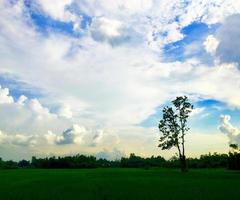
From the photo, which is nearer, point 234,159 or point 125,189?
point 125,189

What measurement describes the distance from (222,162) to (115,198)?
15002 centimetres

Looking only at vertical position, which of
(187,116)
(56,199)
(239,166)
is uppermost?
(187,116)

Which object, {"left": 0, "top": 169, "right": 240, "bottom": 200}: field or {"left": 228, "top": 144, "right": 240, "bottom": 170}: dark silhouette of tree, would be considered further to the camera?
{"left": 228, "top": 144, "right": 240, "bottom": 170}: dark silhouette of tree

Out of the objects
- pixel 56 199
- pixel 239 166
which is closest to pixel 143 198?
pixel 56 199

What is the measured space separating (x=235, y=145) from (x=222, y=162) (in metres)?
44.4

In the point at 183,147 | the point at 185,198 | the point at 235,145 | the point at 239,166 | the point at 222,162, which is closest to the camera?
the point at 185,198

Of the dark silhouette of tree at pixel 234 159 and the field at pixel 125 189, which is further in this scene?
the dark silhouette of tree at pixel 234 159

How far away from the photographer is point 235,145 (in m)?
132

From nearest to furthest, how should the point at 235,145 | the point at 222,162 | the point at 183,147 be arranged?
the point at 183,147, the point at 235,145, the point at 222,162

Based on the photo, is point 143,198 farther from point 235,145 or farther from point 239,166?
point 235,145

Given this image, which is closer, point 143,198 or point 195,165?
point 143,198

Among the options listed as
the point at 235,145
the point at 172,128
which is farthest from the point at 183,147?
the point at 235,145

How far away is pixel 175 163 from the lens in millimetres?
177750

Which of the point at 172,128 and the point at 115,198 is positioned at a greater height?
the point at 172,128
